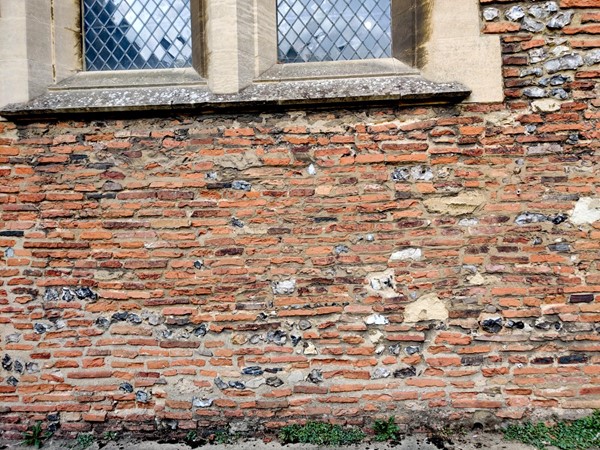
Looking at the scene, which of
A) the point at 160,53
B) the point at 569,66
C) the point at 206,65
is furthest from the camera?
the point at 160,53

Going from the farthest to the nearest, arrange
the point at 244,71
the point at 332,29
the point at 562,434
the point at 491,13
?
the point at 332,29, the point at 244,71, the point at 491,13, the point at 562,434

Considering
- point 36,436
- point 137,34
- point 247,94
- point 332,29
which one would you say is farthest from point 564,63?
point 36,436

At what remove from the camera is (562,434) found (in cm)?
291

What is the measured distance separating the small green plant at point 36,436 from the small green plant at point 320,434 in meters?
1.85

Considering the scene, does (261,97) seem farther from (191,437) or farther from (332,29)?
(191,437)

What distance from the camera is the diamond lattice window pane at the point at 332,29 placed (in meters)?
3.42

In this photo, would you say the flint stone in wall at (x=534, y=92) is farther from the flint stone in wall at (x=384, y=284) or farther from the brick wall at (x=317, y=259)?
the flint stone in wall at (x=384, y=284)

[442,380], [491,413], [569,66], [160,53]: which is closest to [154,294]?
[160,53]

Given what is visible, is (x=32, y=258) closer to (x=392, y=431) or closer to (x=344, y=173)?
(x=344, y=173)

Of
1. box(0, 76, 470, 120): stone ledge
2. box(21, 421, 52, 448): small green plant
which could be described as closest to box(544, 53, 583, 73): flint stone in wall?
box(0, 76, 470, 120): stone ledge

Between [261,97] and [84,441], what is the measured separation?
2.99 metres

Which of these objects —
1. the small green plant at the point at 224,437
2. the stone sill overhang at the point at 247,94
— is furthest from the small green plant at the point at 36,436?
the stone sill overhang at the point at 247,94

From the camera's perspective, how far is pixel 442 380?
3037 millimetres

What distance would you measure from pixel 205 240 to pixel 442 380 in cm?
212
